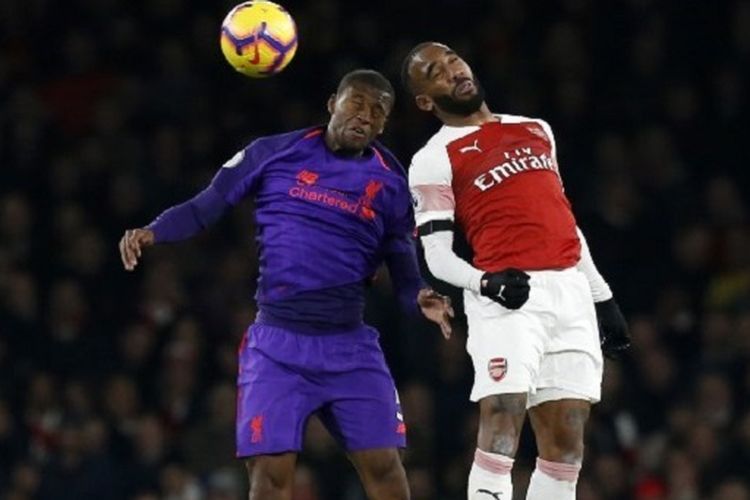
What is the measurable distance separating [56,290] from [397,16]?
3.61 metres

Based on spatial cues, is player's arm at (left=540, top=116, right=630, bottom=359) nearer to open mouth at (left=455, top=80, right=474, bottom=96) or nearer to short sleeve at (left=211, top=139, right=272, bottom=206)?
open mouth at (left=455, top=80, right=474, bottom=96)

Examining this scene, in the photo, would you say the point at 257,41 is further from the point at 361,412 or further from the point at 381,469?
the point at 381,469

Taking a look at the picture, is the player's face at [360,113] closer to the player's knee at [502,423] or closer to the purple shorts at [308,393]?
the purple shorts at [308,393]

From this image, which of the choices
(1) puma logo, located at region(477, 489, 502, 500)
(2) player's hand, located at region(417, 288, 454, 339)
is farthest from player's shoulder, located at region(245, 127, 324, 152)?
(1) puma logo, located at region(477, 489, 502, 500)

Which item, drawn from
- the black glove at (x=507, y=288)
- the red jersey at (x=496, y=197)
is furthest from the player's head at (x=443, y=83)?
the black glove at (x=507, y=288)

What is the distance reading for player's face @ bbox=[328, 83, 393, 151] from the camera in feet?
27.3

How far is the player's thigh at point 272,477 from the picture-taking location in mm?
8234

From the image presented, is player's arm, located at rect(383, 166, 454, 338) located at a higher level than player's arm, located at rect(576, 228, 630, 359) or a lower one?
higher

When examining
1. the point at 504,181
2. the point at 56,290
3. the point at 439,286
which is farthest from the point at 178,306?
the point at 504,181

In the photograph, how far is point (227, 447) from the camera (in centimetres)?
1248

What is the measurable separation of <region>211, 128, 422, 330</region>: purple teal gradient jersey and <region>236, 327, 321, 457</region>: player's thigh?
0.71ft

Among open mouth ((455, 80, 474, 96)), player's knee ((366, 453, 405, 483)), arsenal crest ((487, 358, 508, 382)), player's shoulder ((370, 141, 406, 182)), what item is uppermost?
open mouth ((455, 80, 474, 96))

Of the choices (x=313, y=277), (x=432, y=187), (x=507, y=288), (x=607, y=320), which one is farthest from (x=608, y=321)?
(x=313, y=277)

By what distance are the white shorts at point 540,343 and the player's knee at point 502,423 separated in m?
0.04
